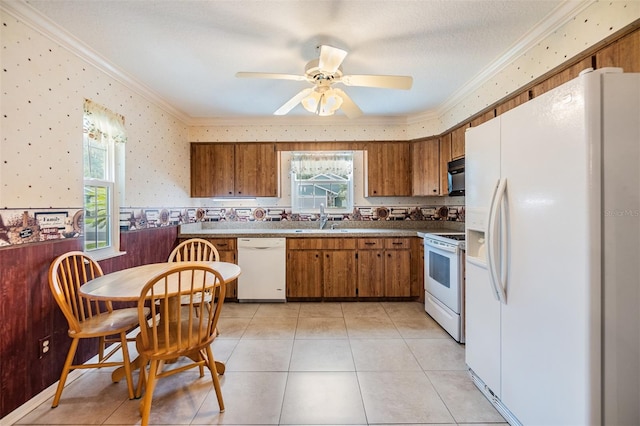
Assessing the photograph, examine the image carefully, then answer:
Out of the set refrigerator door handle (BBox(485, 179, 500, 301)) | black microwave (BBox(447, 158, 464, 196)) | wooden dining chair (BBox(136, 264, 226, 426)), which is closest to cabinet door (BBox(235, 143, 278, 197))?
wooden dining chair (BBox(136, 264, 226, 426))

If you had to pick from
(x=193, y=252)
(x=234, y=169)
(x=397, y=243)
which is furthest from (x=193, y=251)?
(x=397, y=243)

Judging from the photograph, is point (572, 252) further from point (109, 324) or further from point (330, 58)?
point (109, 324)

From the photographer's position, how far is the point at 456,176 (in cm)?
327

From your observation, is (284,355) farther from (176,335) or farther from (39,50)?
(39,50)

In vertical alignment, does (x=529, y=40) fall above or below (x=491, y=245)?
above

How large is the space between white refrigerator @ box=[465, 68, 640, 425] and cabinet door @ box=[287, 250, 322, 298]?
92.5 inches

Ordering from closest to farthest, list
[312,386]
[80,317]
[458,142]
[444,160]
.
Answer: [312,386]
[80,317]
[458,142]
[444,160]

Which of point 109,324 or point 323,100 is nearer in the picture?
point 109,324

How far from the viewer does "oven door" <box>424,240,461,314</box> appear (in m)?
2.62

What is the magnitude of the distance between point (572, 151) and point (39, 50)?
3.16 meters

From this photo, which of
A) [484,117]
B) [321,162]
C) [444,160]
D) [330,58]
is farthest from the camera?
[321,162]

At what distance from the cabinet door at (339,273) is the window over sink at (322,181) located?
818mm

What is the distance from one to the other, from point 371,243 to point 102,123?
3.08 m

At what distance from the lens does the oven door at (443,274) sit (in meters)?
2.62
